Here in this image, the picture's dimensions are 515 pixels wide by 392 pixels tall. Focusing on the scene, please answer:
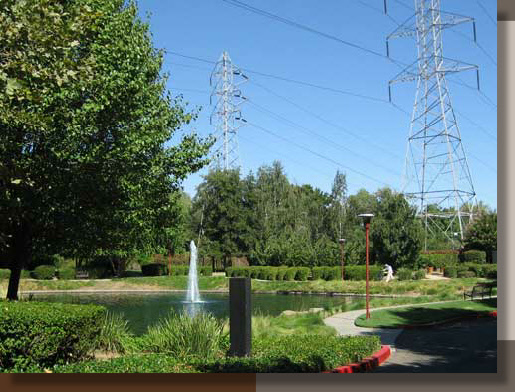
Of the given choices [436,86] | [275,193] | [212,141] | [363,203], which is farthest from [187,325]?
[363,203]

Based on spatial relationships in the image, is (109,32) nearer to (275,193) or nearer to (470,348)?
(470,348)

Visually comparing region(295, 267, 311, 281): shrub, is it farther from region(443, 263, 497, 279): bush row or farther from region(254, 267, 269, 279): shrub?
region(443, 263, 497, 279): bush row

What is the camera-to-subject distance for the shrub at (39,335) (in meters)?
9.15

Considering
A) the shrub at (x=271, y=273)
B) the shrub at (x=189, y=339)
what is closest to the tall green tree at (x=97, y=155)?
the shrub at (x=189, y=339)

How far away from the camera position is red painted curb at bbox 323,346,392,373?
32.2 feet

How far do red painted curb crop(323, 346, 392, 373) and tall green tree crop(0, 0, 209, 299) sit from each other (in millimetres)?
6842

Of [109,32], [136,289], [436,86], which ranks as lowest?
[136,289]

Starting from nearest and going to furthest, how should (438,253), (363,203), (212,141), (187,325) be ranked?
(187,325) → (212,141) → (438,253) → (363,203)

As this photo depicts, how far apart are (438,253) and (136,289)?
26.0 meters

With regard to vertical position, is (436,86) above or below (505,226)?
above

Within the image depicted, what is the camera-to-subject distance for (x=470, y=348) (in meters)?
13.0

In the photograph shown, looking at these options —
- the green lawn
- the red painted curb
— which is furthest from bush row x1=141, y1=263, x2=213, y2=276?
the red painted curb

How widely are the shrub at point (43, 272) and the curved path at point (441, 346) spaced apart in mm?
33271

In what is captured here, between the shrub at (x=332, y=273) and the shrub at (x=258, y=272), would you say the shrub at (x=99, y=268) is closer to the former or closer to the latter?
the shrub at (x=258, y=272)
